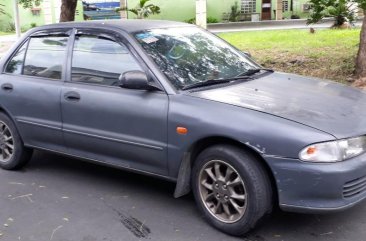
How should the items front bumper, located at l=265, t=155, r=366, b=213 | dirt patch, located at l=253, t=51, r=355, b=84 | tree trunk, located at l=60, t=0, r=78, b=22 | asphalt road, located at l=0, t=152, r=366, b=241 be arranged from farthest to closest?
tree trunk, located at l=60, t=0, r=78, b=22, dirt patch, located at l=253, t=51, r=355, b=84, asphalt road, located at l=0, t=152, r=366, b=241, front bumper, located at l=265, t=155, r=366, b=213

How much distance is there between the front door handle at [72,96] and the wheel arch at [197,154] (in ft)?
4.25

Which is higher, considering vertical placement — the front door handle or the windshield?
the windshield

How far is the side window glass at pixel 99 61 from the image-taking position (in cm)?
459

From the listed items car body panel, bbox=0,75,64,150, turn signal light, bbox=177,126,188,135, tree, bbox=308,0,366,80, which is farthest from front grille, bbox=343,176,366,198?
tree, bbox=308,0,366,80

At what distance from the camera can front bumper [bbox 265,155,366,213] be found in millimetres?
3463

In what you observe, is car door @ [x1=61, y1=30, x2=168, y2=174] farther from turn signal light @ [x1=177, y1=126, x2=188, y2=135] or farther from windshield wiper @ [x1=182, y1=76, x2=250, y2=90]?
windshield wiper @ [x1=182, y1=76, x2=250, y2=90]

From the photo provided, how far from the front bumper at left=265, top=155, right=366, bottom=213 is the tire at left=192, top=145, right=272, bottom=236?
0.47 feet

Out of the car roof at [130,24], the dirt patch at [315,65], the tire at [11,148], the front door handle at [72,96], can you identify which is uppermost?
Result: the car roof at [130,24]

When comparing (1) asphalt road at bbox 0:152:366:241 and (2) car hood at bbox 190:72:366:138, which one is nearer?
(2) car hood at bbox 190:72:366:138

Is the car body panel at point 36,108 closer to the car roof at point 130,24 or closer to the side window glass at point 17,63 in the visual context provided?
the side window glass at point 17,63

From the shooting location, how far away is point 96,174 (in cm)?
547

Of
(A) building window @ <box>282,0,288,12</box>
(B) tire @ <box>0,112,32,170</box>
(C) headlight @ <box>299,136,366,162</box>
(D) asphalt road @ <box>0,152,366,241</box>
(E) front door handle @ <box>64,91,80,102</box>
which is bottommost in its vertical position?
(D) asphalt road @ <box>0,152,366,241</box>

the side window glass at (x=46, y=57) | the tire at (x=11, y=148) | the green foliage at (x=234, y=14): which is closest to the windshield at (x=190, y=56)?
the side window glass at (x=46, y=57)

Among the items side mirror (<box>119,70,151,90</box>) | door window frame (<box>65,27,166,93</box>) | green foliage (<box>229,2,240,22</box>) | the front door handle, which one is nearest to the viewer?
side mirror (<box>119,70,151,90</box>)
